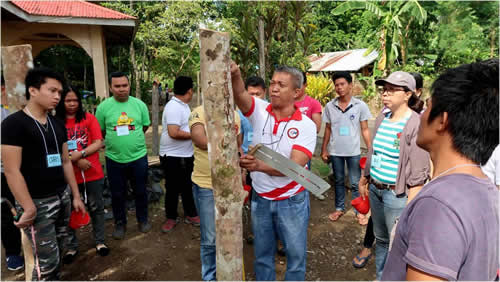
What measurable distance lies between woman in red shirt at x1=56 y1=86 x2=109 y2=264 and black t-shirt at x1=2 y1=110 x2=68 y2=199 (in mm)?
823

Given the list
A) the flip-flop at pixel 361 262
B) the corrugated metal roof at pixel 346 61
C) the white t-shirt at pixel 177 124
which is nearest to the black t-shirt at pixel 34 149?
the white t-shirt at pixel 177 124

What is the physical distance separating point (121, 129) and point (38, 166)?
1.30 meters

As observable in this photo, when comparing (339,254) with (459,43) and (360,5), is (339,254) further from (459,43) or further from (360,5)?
(459,43)

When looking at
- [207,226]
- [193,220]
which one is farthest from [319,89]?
[207,226]

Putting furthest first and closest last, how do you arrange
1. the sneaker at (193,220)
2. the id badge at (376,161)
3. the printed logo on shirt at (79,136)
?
the sneaker at (193,220), the printed logo on shirt at (79,136), the id badge at (376,161)

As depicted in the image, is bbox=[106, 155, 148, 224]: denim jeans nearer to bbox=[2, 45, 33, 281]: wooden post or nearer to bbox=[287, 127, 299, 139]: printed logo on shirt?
bbox=[2, 45, 33, 281]: wooden post

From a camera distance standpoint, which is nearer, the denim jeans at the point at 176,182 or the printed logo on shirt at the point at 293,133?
the printed logo on shirt at the point at 293,133

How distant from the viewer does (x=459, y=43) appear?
14.1 meters

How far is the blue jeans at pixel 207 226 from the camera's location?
252cm

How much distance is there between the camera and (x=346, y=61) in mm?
20078

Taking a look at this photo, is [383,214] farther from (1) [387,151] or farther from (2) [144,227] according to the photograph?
(2) [144,227]

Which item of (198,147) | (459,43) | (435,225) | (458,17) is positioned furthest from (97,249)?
(458,17)

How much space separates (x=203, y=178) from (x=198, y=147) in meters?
0.28

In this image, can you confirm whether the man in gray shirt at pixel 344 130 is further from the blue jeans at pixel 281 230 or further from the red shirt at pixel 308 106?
the blue jeans at pixel 281 230
